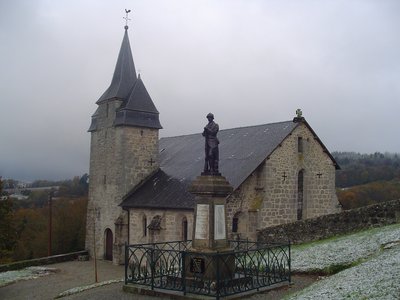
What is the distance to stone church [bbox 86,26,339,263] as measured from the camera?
22.5 m

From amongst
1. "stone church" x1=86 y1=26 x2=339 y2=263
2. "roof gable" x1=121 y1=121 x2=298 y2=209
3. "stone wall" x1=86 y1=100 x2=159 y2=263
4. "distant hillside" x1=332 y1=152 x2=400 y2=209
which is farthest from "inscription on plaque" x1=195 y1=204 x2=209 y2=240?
"distant hillside" x1=332 y1=152 x2=400 y2=209

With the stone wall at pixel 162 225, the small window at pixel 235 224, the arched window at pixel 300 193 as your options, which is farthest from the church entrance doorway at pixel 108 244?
the arched window at pixel 300 193

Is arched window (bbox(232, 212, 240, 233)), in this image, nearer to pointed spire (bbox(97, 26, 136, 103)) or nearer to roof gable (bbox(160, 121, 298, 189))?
roof gable (bbox(160, 121, 298, 189))

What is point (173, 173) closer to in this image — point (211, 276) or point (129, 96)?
point (129, 96)

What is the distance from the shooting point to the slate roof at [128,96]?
28.3 metres

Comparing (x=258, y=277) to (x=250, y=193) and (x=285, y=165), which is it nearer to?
(x=250, y=193)

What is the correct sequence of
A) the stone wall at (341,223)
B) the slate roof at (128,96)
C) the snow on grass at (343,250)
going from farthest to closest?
1. the slate roof at (128,96)
2. the stone wall at (341,223)
3. the snow on grass at (343,250)

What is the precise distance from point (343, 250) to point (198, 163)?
1268 cm

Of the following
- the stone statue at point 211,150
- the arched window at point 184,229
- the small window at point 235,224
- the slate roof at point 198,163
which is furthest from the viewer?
the arched window at point 184,229

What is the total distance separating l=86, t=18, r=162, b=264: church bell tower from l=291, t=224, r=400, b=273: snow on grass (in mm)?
13337

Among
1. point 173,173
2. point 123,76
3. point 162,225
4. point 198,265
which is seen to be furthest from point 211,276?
point 123,76

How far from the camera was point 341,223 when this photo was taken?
58.3 ft

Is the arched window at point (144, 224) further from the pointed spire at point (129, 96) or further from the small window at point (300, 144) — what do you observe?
the small window at point (300, 144)

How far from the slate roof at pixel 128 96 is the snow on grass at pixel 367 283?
18.7 metres
